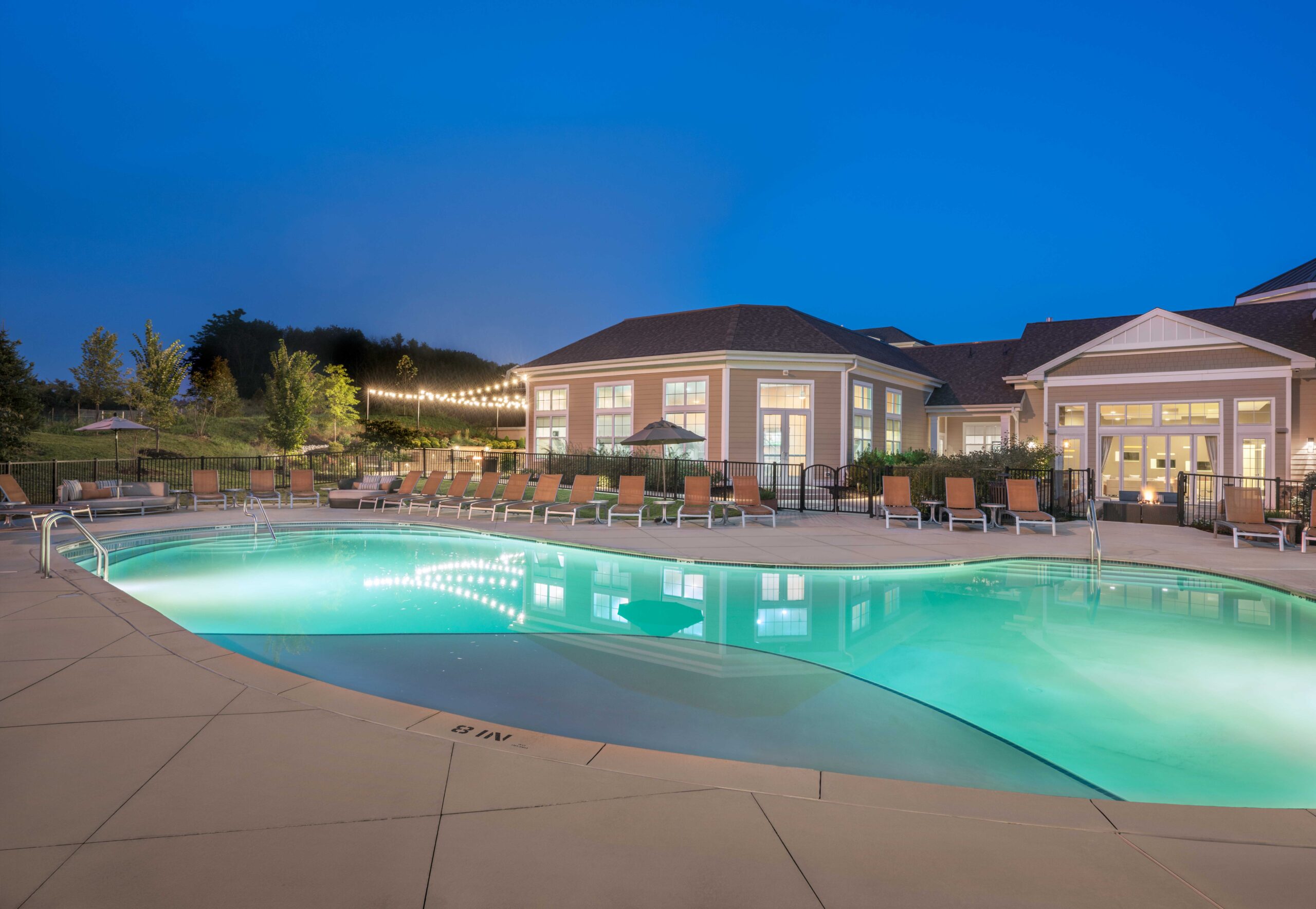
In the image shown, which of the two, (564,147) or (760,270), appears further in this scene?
(760,270)

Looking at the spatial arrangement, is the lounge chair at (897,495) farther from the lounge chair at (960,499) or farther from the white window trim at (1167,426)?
the white window trim at (1167,426)

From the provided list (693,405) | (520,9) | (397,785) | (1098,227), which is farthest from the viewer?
(1098,227)

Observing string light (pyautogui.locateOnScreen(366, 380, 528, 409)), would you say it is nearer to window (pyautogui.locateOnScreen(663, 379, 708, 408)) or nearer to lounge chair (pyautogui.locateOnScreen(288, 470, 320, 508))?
window (pyautogui.locateOnScreen(663, 379, 708, 408))

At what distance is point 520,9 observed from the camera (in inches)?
1620

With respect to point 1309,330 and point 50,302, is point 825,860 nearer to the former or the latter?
point 1309,330

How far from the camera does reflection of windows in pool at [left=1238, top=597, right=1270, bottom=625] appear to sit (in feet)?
21.9

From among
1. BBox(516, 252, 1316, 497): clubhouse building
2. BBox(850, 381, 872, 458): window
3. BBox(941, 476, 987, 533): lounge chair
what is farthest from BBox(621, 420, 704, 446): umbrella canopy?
BBox(850, 381, 872, 458): window

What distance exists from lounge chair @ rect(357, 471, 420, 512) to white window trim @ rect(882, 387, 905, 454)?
552 inches

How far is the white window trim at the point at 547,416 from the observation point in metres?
23.0

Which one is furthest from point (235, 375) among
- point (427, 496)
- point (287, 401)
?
point (427, 496)

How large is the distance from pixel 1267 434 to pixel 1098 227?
376 ft

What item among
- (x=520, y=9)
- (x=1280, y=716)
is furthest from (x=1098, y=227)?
(x=1280, y=716)

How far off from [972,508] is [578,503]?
790 centimetres

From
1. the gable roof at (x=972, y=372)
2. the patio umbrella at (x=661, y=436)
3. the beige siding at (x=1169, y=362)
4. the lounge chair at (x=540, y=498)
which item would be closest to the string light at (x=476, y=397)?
the patio umbrella at (x=661, y=436)
